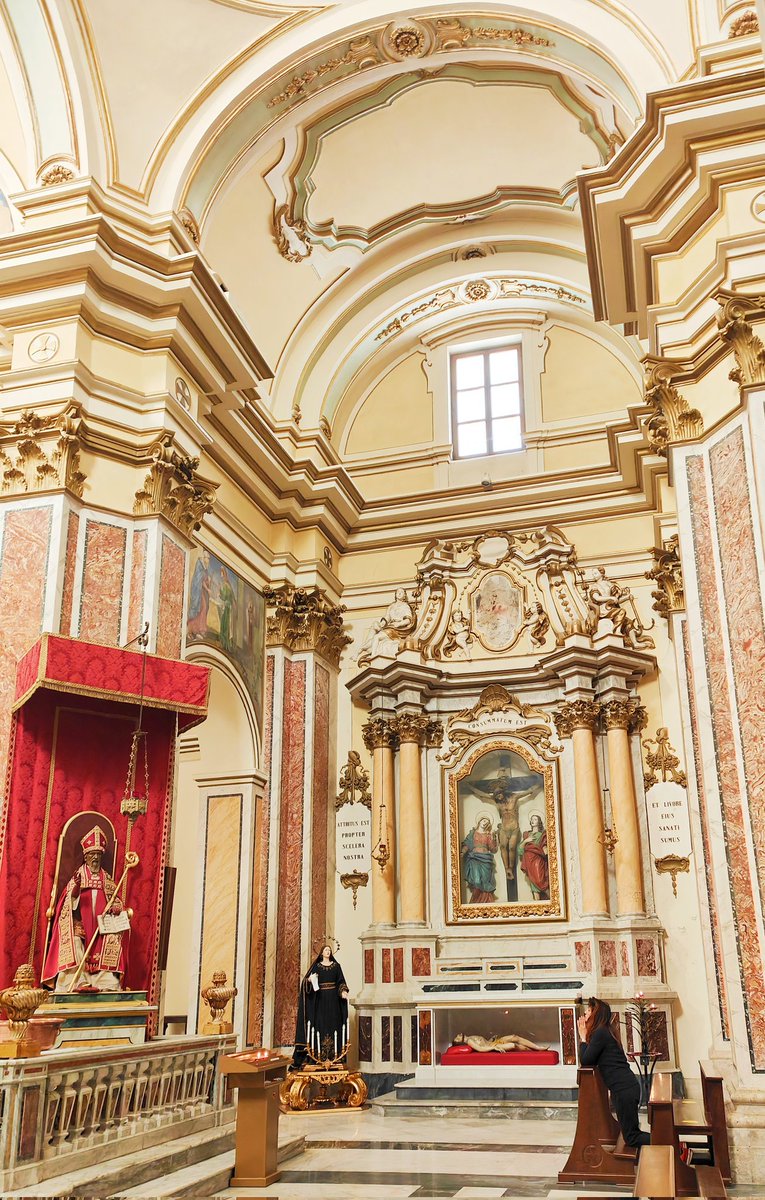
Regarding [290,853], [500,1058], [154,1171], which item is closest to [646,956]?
[500,1058]

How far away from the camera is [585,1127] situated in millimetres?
6363

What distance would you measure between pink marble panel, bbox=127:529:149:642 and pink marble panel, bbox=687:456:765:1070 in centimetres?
439

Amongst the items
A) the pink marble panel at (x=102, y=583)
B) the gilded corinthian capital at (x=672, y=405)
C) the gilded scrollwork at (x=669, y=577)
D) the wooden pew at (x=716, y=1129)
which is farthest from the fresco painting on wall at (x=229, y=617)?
Answer: the wooden pew at (x=716, y=1129)

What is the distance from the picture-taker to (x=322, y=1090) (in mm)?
10961

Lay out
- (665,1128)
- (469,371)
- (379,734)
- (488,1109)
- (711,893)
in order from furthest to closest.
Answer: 1. (469,371)
2. (379,734)
3. (488,1109)
4. (711,893)
5. (665,1128)

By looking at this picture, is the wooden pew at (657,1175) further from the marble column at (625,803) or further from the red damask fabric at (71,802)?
the marble column at (625,803)

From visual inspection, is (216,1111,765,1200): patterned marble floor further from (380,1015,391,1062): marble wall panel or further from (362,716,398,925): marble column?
(362,716,398,925): marble column

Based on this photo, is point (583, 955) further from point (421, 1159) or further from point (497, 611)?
point (421, 1159)

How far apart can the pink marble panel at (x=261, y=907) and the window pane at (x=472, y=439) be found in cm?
458

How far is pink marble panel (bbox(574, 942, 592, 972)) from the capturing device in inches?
456

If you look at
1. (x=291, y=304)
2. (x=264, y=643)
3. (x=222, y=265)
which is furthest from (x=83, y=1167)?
(x=291, y=304)

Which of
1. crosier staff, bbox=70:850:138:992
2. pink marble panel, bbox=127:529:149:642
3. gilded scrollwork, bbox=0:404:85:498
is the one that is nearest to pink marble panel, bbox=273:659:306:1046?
pink marble panel, bbox=127:529:149:642

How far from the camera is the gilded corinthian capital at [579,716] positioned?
495 inches

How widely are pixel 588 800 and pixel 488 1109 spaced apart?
361 centimetres
